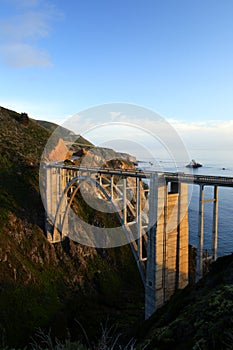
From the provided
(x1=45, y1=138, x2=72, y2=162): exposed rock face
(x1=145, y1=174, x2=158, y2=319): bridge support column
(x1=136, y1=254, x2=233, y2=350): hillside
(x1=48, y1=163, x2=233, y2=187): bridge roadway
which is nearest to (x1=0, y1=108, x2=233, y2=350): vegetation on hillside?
(x1=145, y1=174, x2=158, y2=319): bridge support column

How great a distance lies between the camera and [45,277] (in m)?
34.0

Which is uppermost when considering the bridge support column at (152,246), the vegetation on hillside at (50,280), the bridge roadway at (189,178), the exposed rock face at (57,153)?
the exposed rock face at (57,153)

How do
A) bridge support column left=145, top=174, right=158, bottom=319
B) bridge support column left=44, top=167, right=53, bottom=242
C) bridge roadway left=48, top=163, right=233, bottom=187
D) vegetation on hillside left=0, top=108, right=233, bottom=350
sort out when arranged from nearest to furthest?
bridge roadway left=48, top=163, right=233, bottom=187
bridge support column left=145, top=174, right=158, bottom=319
vegetation on hillside left=0, top=108, right=233, bottom=350
bridge support column left=44, top=167, right=53, bottom=242

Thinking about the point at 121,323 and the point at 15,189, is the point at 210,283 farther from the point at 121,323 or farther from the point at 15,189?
the point at 15,189

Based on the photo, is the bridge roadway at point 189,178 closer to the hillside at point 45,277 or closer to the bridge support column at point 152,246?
the bridge support column at point 152,246

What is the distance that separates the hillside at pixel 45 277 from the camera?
29047 mm

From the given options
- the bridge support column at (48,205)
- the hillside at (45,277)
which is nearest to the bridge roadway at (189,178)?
the bridge support column at (48,205)

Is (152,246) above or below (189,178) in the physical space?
below

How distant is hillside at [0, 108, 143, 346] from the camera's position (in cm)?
2905

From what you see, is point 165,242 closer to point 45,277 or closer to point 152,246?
point 152,246

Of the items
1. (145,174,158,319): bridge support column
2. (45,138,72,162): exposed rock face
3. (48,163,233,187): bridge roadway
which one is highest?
(45,138,72,162): exposed rock face

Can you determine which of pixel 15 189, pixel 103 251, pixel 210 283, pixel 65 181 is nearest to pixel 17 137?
pixel 15 189

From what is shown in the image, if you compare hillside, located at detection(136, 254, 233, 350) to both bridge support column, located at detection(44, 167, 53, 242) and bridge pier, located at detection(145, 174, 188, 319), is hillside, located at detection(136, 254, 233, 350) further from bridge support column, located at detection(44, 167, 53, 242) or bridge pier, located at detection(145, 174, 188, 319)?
bridge support column, located at detection(44, 167, 53, 242)

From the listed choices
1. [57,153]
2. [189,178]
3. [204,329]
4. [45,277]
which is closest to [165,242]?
[189,178]
